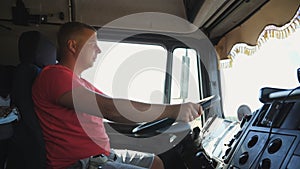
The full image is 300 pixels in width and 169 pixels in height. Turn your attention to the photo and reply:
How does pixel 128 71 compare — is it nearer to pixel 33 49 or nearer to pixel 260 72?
pixel 260 72

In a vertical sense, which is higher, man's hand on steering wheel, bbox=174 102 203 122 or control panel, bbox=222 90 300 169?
man's hand on steering wheel, bbox=174 102 203 122

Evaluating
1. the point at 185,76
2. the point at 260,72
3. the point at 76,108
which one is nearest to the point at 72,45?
the point at 76,108

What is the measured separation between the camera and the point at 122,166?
1423mm

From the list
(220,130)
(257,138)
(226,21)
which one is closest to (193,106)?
(257,138)

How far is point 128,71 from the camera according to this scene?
3.04 m

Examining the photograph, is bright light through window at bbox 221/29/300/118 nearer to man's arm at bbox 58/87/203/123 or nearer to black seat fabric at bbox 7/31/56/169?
man's arm at bbox 58/87/203/123

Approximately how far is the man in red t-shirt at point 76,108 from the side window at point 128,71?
1.53 meters

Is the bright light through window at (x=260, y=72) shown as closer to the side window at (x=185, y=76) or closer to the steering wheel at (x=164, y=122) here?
the side window at (x=185, y=76)

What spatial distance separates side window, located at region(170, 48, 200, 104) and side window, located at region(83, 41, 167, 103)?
0.46 ft

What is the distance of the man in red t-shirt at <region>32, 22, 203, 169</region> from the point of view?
1.09 m

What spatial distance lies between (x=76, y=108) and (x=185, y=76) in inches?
86.8

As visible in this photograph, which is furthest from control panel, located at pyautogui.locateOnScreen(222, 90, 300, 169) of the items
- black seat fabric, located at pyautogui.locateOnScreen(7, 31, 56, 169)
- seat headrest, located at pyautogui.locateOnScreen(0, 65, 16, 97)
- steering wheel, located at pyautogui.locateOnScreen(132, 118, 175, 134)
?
seat headrest, located at pyautogui.locateOnScreen(0, 65, 16, 97)

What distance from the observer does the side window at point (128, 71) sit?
119 inches

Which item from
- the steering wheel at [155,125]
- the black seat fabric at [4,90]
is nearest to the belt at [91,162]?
the steering wheel at [155,125]
